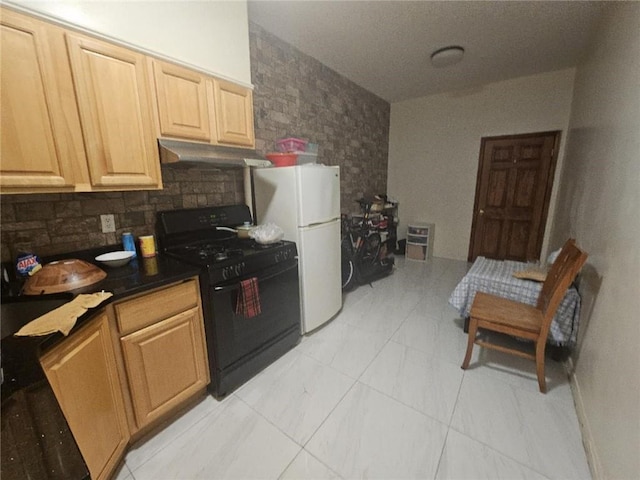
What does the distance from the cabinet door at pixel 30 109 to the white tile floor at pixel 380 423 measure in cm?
149

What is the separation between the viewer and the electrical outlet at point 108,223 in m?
1.71

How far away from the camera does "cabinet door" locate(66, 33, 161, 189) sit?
4.34ft

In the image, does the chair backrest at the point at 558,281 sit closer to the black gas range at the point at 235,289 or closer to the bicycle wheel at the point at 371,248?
the black gas range at the point at 235,289

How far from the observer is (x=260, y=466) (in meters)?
1.33

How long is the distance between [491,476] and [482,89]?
4.72 meters

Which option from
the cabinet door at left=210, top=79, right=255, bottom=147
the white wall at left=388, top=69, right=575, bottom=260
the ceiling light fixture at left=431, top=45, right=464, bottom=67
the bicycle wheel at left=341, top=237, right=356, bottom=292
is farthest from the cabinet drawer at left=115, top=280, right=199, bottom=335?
the white wall at left=388, top=69, right=575, bottom=260

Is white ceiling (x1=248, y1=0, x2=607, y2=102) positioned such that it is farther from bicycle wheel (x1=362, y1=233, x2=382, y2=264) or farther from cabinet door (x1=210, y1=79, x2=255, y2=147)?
bicycle wheel (x1=362, y1=233, x2=382, y2=264)

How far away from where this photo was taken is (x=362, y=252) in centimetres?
345

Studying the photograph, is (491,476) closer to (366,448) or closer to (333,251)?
(366,448)

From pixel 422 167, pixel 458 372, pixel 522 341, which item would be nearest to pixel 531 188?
pixel 422 167

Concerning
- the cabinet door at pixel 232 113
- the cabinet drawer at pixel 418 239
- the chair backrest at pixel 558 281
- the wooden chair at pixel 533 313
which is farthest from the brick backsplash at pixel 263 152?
the chair backrest at pixel 558 281

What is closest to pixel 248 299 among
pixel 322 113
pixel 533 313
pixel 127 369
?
pixel 127 369

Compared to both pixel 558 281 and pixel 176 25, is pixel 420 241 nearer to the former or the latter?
pixel 558 281

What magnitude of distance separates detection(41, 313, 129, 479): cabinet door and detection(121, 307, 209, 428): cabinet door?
0.08m
